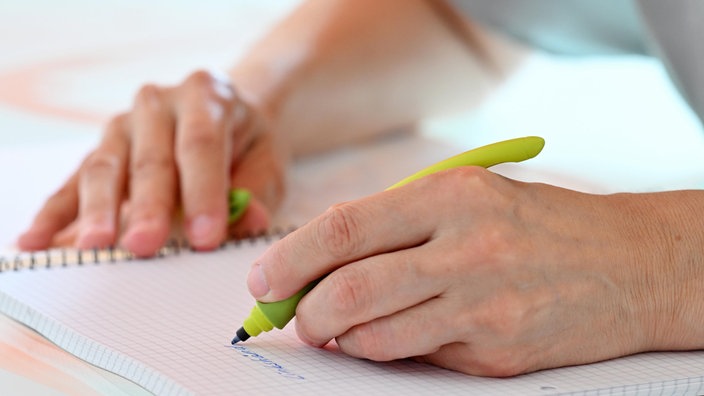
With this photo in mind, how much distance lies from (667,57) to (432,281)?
379 millimetres

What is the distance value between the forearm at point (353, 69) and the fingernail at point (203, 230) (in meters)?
0.27

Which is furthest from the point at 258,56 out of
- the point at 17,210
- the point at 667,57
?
the point at 667,57

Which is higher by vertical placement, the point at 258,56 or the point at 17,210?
the point at 258,56

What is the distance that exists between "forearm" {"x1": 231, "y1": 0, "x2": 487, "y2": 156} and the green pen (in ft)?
1.69

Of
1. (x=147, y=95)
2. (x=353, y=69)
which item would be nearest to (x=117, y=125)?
(x=147, y=95)

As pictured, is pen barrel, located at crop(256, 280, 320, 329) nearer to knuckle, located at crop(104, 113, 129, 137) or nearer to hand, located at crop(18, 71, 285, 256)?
hand, located at crop(18, 71, 285, 256)

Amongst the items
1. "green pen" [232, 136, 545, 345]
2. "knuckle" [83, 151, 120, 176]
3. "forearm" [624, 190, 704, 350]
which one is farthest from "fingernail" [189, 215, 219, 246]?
"forearm" [624, 190, 704, 350]

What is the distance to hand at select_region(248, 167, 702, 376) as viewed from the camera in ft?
1.69

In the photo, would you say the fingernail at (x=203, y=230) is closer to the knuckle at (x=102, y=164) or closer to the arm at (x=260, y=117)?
the arm at (x=260, y=117)

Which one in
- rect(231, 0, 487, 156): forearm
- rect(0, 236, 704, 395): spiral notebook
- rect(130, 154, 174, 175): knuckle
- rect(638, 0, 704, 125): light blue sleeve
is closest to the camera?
rect(0, 236, 704, 395): spiral notebook

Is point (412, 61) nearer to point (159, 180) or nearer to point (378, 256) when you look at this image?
point (159, 180)

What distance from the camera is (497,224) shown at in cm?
53

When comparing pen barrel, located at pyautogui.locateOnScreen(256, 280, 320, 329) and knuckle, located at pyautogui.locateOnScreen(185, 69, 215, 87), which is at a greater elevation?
knuckle, located at pyautogui.locateOnScreen(185, 69, 215, 87)

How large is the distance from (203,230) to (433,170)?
0.29 metres
